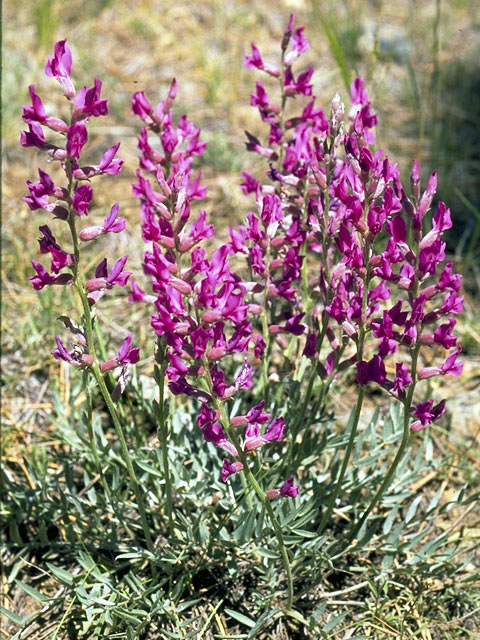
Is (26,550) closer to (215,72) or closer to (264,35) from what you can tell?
(215,72)

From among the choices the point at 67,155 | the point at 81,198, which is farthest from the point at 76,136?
the point at 81,198

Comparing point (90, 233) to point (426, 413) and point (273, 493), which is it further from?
point (426, 413)

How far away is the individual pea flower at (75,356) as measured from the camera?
248cm

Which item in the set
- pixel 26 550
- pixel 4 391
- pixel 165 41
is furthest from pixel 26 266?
pixel 165 41

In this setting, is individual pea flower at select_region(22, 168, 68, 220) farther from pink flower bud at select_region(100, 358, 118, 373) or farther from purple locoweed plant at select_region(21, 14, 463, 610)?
pink flower bud at select_region(100, 358, 118, 373)

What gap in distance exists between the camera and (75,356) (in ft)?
8.26

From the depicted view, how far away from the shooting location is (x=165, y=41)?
709cm

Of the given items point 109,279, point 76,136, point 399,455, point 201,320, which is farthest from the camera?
point 399,455

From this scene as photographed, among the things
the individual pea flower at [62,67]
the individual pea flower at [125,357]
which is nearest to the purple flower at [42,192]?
the individual pea flower at [62,67]

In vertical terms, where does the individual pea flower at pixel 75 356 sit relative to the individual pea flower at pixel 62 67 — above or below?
below

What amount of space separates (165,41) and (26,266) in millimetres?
3257

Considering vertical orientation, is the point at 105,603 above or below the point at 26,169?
below

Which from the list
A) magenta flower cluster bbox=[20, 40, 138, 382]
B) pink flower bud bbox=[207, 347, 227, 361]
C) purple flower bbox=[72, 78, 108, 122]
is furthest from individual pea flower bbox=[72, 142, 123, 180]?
pink flower bud bbox=[207, 347, 227, 361]

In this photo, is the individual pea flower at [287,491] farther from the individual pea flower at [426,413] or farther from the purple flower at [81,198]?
the purple flower at [81,198]
